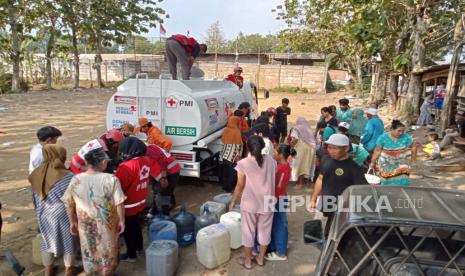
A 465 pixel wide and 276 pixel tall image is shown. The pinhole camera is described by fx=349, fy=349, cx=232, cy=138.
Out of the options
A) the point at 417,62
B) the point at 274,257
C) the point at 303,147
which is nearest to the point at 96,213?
the point at 274,257

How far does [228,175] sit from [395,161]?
270 cm

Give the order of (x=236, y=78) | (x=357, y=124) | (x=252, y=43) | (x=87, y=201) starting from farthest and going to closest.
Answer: (x=252, y=43) < (x=236, y=78) < (x=357, y=124) < (x=87, y=201)

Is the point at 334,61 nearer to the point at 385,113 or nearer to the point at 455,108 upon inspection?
the point at 385,113

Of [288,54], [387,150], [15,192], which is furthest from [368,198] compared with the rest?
[288,54]

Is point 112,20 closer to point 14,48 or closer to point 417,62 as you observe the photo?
point 14,48

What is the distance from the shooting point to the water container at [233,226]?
4309mm

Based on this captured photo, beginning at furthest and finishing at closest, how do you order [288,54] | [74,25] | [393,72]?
[288,54] < [74,25] < [393,72]

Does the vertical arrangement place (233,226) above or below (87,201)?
below

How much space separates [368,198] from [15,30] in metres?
23.9

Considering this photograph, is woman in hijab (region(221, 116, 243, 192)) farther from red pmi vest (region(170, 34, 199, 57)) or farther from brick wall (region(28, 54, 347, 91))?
brick wall (region(28, 54, 347, 91))

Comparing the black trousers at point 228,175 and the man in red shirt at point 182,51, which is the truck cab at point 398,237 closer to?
the black trousers at point 228,175

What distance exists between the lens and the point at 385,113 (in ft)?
56.7

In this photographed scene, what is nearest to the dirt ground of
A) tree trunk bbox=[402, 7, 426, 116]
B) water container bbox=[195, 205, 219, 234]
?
water container bbox=[195, 205, 219, 234]

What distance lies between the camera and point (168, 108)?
5.80 m
